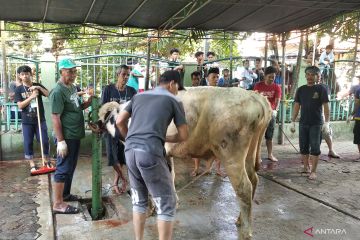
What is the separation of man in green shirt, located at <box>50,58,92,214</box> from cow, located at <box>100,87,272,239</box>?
4.12 ft

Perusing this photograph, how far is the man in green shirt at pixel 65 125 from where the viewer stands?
4441 millimetres

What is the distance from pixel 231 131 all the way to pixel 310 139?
111 inches

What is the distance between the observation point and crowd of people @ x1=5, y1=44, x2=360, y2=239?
10.2ft

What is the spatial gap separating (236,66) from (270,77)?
14.8ft

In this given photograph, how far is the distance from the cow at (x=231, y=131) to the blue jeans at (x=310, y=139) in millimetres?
2126

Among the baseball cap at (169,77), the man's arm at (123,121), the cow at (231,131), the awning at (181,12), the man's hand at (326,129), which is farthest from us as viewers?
the man's hand at (326,129)

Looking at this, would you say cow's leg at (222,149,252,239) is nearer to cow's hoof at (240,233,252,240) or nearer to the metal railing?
cow's hoof at (240,233,252,240)

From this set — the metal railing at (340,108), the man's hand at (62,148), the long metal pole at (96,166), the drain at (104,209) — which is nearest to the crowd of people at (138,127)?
the man's hand at (62,148)

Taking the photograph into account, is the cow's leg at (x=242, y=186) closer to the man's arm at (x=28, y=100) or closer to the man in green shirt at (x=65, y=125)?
the man in green shirt at (x=65, y=125)

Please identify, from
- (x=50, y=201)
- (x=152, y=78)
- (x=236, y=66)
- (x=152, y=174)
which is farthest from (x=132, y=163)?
(x=236, y=66)

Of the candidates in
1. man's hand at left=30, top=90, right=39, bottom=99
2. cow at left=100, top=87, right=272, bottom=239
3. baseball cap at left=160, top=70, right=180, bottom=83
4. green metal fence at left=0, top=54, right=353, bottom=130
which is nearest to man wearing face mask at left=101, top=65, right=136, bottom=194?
cow at left=100, top=87, right=272, bottom=239

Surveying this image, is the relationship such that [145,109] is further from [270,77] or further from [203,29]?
[203,29]

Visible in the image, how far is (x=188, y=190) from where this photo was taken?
566 cm

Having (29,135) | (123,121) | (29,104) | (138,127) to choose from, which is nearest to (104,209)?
(123,121)
